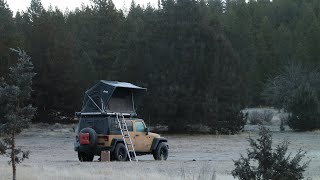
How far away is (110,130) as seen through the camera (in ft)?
81.4

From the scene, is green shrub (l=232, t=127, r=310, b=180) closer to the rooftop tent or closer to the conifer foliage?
the conifer foliage

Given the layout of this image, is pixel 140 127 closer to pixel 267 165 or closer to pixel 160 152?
pixel 160 152

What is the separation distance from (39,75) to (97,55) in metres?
10.8

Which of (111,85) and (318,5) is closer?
Result: (111,85)

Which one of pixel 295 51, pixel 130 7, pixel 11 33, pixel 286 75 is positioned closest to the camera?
pixel 11 33

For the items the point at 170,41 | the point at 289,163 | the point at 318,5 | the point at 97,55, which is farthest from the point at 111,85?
the point at 318,5

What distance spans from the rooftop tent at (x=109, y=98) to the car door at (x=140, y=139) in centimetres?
136

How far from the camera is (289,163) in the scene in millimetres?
8625

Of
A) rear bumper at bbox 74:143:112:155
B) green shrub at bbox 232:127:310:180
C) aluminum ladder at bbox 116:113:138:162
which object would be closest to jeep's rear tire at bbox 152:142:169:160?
aluminum ladder at bbox 116:113:138:162

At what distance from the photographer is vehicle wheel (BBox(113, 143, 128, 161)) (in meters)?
24.4

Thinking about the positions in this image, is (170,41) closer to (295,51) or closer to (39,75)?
(39,75)

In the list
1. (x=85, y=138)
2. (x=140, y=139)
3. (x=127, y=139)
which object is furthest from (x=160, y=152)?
(x=85, y=138)

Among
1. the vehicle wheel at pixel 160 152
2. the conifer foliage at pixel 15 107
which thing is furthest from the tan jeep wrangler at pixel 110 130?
the conifer foliage at pixel 15 107

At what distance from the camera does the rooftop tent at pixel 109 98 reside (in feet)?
84.6
